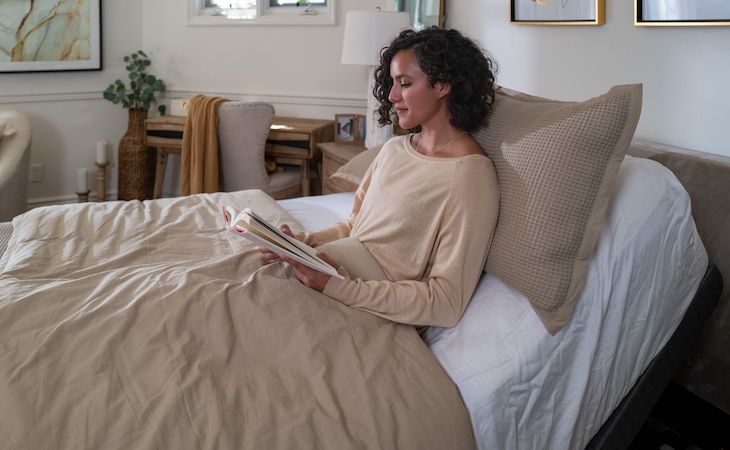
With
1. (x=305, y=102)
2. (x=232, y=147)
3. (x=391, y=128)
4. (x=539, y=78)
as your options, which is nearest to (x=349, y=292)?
(x=539, y=78)

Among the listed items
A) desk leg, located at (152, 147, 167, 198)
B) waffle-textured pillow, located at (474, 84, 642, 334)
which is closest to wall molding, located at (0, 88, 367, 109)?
desk leg, located at (152, 147, 167, 198)

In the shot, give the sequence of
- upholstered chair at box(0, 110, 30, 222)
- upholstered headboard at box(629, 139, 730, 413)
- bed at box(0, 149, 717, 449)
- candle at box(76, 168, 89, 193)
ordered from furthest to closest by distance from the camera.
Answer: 1. candle at box(76, 168, 89, 193)
2. upholstered chair at box(0, 110, 30, 222)
3. upholstered headboard at box(629, 139, 730, 413)
4. bed at box(0, 149, 717, 449)

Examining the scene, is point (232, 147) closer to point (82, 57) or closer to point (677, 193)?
point (82, 57)

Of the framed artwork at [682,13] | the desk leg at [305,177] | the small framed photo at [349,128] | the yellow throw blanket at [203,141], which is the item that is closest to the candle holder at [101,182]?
the yellow throw blanket at [203,141]

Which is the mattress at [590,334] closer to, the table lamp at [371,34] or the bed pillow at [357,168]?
the bed pillow at [357,168]

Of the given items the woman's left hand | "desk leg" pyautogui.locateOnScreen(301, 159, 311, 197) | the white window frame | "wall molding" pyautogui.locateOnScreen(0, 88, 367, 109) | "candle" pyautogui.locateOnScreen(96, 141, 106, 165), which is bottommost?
the woman's left hand

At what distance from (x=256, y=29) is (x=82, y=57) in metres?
1.06

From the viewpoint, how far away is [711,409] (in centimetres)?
175

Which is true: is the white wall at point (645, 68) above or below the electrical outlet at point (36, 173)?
above

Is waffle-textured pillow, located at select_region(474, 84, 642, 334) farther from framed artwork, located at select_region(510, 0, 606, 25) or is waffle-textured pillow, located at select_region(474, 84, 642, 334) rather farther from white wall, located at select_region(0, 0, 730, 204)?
white wall, located at select_region(0, 0, 730, 204)

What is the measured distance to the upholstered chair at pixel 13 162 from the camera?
343 centimetres

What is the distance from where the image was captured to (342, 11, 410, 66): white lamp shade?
345 cm

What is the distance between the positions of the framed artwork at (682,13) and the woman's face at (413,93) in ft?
2.23

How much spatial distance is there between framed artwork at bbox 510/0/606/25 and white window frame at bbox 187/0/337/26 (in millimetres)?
1781
